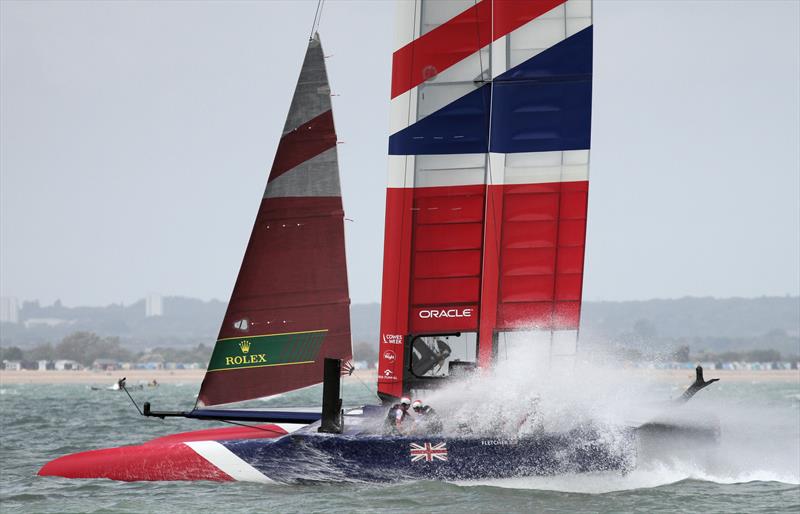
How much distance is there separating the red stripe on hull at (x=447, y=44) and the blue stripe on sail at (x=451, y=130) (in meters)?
0.57

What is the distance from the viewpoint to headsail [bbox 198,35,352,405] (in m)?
17.2

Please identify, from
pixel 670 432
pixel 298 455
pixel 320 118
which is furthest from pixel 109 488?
pixel 670 432

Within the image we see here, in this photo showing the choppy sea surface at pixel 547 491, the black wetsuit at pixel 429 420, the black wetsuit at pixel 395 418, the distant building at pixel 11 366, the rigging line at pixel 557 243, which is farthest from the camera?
the distant building at pixel 11 366

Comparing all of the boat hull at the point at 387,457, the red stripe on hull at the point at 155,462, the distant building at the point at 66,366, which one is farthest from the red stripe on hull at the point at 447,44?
the distant building at the point at 66,366

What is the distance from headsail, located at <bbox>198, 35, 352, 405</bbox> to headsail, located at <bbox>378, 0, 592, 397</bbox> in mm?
924

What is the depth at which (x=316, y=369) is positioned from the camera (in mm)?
17281

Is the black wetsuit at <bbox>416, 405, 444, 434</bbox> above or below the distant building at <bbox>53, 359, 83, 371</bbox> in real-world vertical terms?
above

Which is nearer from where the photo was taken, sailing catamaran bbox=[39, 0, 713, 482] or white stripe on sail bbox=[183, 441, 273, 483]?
white stripe on sail bbox=[183, 441, 273, 483]

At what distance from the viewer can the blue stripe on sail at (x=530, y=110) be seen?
1712 cm

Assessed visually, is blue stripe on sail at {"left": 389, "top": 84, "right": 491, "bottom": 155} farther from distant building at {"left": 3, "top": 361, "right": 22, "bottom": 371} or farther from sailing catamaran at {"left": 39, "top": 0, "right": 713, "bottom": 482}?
distant building at {"left": 3, "top": 361, "right": 22, "bottom": 371}

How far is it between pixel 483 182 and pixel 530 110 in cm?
129

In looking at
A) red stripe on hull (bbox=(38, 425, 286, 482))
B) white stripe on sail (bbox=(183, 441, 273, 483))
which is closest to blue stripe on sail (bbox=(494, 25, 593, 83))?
red stripe on hull (bbox=(38, 425, 286, 482))

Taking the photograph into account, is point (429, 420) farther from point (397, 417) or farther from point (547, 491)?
point (547, 491)

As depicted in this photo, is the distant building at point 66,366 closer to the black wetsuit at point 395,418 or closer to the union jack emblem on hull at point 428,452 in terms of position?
the black wetsuit at point 395,418
